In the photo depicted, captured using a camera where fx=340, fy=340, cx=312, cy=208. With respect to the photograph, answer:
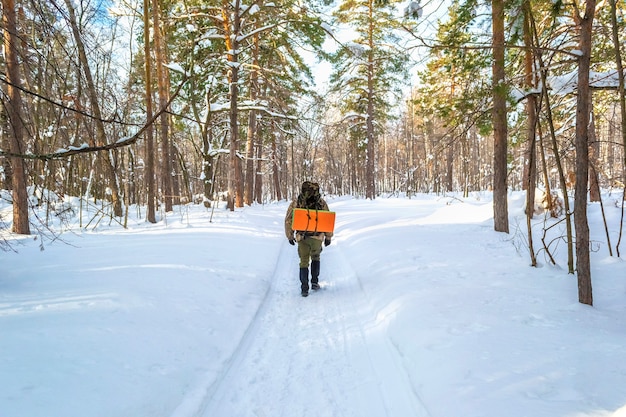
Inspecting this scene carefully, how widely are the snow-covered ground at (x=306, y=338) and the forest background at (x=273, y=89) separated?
1002 mm

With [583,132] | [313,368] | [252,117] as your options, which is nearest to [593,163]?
[583,132]

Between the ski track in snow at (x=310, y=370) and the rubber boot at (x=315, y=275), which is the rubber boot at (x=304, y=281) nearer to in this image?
the rubber boot at (x=315, y=275)

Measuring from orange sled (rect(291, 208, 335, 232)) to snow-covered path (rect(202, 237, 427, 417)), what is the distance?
4.00 feet

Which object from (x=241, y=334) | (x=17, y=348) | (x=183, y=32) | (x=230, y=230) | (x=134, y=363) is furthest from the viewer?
(x=183, y=32)

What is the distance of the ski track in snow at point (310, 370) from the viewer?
2889 mm

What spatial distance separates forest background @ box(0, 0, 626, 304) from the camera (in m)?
3.99

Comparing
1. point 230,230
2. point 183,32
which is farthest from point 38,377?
point 183,32

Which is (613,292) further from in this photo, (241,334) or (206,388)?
(206,388)

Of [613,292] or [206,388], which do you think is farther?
[613,292]

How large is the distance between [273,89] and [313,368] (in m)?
→ 15.0

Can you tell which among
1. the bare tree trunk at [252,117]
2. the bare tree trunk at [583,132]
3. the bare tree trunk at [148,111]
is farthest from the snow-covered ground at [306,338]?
the bare tree trunk at [252,117]

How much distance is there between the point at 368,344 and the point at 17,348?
3377mm

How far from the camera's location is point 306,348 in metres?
3.91

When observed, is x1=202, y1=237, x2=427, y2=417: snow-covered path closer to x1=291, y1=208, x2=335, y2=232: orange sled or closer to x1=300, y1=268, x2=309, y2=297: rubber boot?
x1=300, y1=268, x2=309, y2=297: rubber boot
